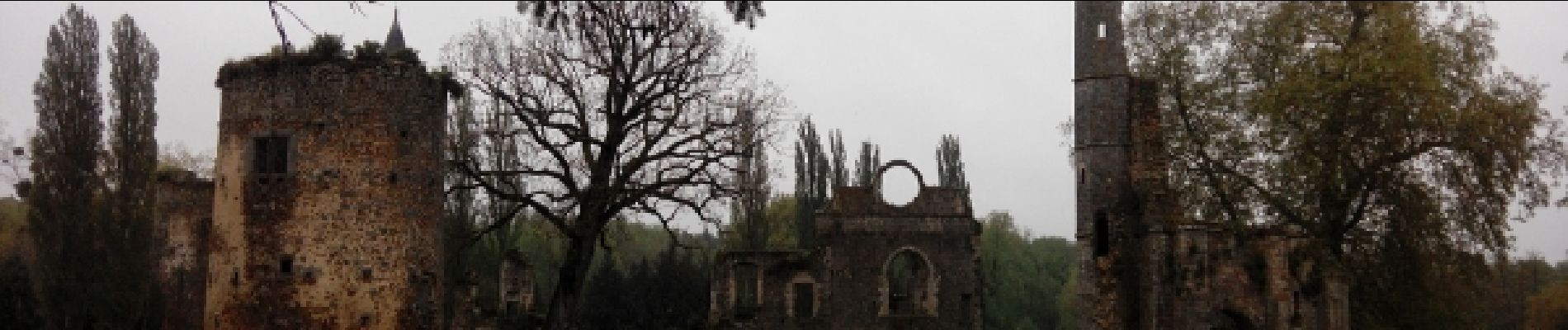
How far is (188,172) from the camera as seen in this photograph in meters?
28.7

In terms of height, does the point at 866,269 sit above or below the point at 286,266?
below

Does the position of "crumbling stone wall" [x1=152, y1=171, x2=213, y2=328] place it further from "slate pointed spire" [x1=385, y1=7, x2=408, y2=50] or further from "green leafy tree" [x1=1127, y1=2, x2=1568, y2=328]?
"green leafy tree" [x1=1127, y1=2, x2=1568, y2=328]

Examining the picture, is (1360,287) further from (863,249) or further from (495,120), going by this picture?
(495,120)

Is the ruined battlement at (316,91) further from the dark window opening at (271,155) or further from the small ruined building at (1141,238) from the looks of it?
the small ruined building at (1141,238)

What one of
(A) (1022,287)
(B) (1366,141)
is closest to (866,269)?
(B) (1366,141)

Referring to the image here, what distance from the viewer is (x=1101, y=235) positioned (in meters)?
25.2

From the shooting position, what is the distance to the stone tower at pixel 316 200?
18.8 m

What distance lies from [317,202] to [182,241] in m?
10.8

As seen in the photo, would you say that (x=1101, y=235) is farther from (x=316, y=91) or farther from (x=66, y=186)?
(x=66, y=186)

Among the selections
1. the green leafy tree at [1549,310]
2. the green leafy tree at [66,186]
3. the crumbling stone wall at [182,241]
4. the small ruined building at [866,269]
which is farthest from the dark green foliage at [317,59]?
the green leafy tree at [1549,310]

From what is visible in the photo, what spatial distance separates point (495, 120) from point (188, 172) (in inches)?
381

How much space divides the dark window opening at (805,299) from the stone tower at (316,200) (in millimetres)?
12552

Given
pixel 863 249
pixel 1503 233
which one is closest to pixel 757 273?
pixel 863 249

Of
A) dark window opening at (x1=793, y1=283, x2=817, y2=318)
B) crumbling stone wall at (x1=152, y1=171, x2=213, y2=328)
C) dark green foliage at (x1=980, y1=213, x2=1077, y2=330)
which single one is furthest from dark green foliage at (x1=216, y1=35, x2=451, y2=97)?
dark green foliage at (x1=980, y1=213, x2=1077, y2=330)
